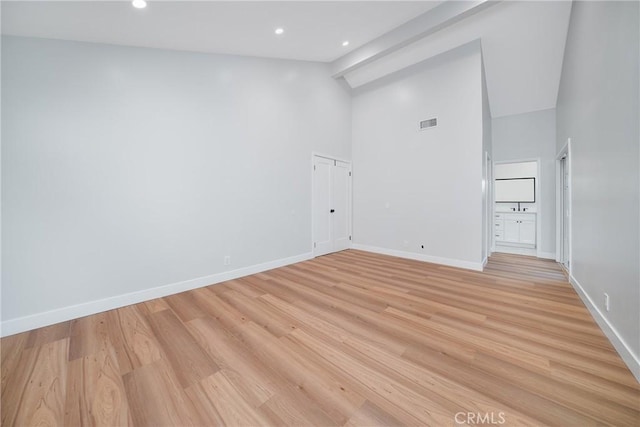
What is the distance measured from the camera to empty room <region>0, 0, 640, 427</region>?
5.29 feet

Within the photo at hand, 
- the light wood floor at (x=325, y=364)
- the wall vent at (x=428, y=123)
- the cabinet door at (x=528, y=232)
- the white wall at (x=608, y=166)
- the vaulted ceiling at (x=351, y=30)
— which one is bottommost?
the light wood floor at (x=325, y=364)

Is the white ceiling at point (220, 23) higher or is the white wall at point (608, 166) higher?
the white ceiling at point (220, 23)

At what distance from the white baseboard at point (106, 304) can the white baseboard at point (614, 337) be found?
403 centimetres

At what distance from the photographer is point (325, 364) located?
181 cm

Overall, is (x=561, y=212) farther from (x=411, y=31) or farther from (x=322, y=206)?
(x=322, y=206)

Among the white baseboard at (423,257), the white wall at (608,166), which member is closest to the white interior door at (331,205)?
the white baseboard at (423,257)

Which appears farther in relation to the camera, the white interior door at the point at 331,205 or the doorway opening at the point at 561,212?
the white interior door at the point at 331,205

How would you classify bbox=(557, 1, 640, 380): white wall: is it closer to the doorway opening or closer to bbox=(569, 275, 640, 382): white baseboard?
bbox=(569, 275, 640, 382): white baseboard

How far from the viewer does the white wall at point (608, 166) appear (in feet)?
5.59

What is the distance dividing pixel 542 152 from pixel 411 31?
3801 millimetres

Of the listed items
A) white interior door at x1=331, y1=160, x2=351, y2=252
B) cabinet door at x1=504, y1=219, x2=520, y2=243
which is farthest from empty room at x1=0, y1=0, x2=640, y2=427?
cabinet door at x1=504, y1=219, x2=520, y2=243

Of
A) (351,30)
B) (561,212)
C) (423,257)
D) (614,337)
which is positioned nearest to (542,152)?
(561,212)

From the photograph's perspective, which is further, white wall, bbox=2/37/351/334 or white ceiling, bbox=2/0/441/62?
white wall, bbox=2/37/351/334

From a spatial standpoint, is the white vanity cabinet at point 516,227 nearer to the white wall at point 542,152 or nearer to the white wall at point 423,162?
the white wall at point 542,152
